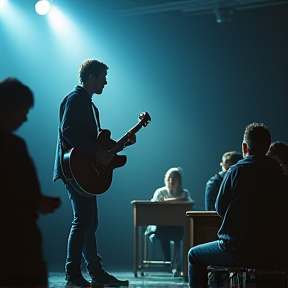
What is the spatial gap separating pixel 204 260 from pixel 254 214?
16.6 inches

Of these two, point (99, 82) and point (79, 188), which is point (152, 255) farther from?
point (79, 188)

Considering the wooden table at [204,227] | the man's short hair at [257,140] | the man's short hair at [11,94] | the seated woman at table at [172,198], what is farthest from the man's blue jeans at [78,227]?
the seated woman at table at [172,198]

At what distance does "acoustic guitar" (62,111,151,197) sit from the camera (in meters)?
4.47

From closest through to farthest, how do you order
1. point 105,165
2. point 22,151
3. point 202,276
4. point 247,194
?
point 22,151, point 247,194, point 202,276, point 105,165

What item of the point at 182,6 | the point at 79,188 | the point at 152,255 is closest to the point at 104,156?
the point at 79,188

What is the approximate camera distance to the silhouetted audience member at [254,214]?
3.54 m

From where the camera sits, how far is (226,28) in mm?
9211

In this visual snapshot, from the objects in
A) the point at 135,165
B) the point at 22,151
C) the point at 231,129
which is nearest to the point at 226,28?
the point at 231,129

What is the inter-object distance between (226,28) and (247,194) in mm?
5969

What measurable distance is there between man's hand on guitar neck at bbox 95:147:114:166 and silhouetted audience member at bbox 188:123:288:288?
46.0 inches

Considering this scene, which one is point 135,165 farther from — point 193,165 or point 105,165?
point 105,165

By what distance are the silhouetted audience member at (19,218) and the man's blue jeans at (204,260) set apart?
1.41m

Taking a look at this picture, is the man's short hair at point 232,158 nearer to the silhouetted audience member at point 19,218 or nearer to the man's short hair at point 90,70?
the man's short hair at point 90,70

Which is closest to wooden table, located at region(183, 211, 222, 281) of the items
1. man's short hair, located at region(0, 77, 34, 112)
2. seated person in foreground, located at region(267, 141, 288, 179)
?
seated person in foreground, located at region(267, 141, 288, 179)
